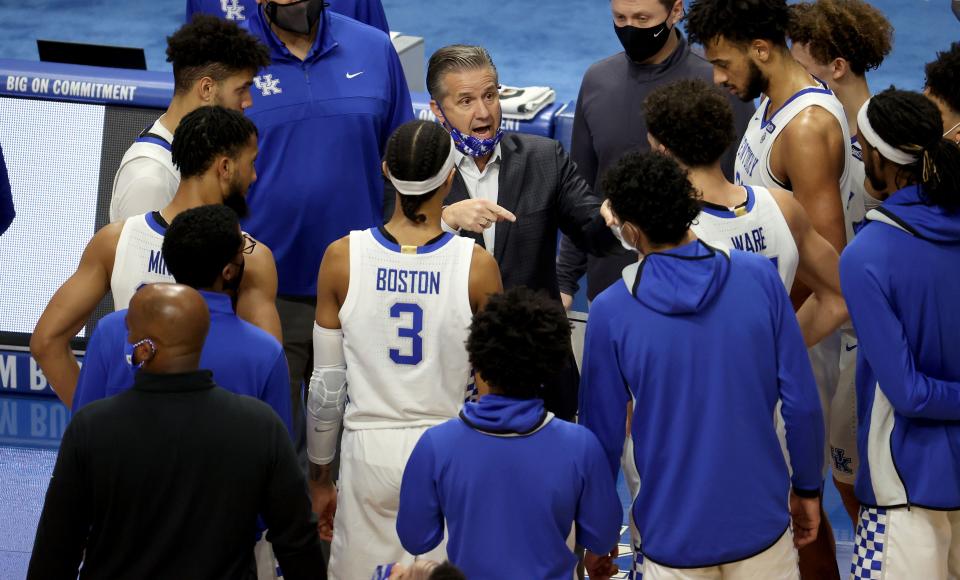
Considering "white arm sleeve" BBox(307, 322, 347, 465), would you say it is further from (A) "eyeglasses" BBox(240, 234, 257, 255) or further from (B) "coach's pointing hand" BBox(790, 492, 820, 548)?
(B) "coach's pointing hand" BBox(790, 492, 820, 548)

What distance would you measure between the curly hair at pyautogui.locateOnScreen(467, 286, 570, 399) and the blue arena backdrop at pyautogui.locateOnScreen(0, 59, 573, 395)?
3290 millimetres

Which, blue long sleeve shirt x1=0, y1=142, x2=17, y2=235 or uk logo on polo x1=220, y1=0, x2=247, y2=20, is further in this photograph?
uk logo on polo x1=220, y1=0, x2=247, y2=20

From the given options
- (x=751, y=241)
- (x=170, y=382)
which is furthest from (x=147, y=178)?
(x=751, y=241)

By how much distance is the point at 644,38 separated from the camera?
4863 mm

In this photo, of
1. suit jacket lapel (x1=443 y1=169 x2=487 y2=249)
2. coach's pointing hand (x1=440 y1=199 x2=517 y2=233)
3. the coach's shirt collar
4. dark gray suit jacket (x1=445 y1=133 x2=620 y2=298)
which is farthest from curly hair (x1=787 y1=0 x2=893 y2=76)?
the coach's shirt collar

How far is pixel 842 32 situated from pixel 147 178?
2183 millimetres

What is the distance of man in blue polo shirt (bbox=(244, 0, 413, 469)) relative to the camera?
4312mm

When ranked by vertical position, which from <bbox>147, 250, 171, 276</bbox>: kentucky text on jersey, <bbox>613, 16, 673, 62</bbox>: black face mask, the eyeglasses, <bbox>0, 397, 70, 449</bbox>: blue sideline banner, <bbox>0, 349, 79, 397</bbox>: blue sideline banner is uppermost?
<bbox>613, 16, 673, 62</bbox>: black face mask

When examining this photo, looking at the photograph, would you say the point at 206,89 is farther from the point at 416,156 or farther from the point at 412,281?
the point at 412,281

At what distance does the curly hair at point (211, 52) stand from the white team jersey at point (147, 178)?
22 centimetres

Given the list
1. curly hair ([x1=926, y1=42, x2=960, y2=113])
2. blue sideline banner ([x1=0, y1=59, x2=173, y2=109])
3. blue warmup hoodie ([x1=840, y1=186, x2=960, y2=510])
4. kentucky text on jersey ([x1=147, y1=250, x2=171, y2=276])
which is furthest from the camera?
blue sideline banner ([x1=0, y1=59, x2=173, y2=109])

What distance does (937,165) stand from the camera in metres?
3.12

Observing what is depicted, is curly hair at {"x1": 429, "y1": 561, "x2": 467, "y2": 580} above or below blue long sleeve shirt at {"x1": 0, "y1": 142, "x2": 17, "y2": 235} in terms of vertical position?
above

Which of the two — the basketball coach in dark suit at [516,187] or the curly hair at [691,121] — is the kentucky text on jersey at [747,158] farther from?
the curly hair at [691,121]
